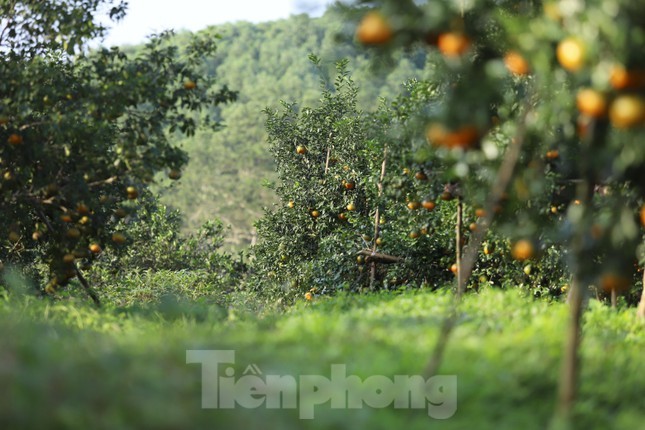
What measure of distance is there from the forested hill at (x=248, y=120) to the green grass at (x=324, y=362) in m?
31.6

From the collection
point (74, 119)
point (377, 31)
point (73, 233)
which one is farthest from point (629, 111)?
point (73, 233)

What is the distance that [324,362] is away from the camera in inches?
231

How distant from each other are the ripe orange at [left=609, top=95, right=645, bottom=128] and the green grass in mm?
1955

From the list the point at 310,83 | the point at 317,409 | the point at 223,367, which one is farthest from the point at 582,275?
the point at 310,83

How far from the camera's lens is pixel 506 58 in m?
6.91

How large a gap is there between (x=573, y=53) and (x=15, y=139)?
6922mm

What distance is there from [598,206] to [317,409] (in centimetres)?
368

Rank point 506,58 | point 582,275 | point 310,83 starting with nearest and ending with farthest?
point 582,275
point 506,58
point 310,83

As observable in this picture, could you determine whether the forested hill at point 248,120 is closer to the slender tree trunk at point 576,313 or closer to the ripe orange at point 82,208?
the ripe orange at point 82,208

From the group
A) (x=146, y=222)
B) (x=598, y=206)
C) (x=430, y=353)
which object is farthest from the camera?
(x=146, y=222)

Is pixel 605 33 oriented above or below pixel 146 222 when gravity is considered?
above

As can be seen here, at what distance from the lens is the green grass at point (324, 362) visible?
4.39 m

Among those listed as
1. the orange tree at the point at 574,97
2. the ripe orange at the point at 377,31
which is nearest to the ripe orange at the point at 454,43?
the orange tree at the point at 574,97

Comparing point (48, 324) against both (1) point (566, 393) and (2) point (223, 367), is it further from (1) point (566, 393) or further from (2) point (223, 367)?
(1) point (566, 393)
